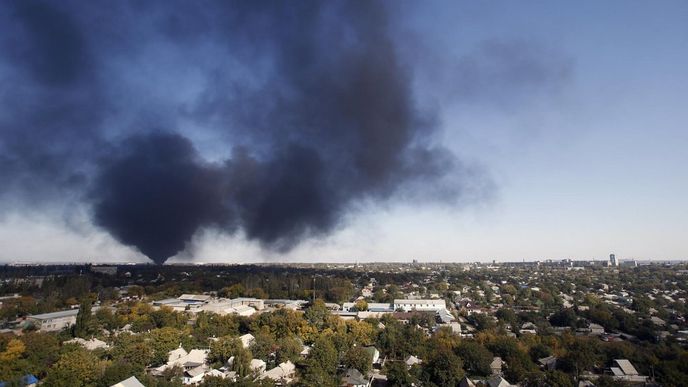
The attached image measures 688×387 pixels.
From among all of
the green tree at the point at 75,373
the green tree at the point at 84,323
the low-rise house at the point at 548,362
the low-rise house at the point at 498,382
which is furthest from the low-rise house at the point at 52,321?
the low-rise house at the point at 548,362

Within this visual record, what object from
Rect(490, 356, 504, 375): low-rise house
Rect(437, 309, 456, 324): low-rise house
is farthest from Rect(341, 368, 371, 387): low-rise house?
Rect(437, 309, 456, 324): low-rise house

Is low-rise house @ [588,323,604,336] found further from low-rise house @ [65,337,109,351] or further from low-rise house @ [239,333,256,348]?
low-rise house @ [65,337,109,351]

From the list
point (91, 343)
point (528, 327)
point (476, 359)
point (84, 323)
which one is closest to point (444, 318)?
point (528, 327)

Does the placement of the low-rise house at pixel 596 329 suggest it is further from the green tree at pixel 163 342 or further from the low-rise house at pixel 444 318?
the green tree at pixel 163 342

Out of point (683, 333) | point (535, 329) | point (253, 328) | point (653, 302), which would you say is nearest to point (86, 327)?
point (253, 328)

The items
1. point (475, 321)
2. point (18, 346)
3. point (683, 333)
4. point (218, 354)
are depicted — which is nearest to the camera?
point (18, 346)

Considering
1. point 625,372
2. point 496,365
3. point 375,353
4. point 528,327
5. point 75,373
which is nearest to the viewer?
point 75,373

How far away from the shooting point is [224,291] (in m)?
42.8

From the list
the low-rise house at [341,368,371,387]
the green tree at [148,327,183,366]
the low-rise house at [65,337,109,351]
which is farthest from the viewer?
the low-rise house at [65,337,109,351]

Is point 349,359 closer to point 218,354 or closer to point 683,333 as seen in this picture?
point 218,354

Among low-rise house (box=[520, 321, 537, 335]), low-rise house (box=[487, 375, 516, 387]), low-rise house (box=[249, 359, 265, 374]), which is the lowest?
low-rise house (box=[520, 321, 537, 335])

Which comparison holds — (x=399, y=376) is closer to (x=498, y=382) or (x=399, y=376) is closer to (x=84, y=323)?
(x=498, y=382)

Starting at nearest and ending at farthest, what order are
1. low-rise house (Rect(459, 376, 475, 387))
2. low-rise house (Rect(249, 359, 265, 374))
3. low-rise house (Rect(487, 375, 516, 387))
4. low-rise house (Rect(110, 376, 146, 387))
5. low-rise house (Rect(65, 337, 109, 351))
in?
low-rise house (Rect(110, 376, 146, 387))
low-rise house (Rect(459, 376, 475, 387))
low-rise house (Rect(487, 375, 516, 387))
low-rise house (Rect(249, 359, 265, 374))
low-rise house (Rect(65, 337, 109, 351))

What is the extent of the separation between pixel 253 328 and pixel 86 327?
29.0 ft
